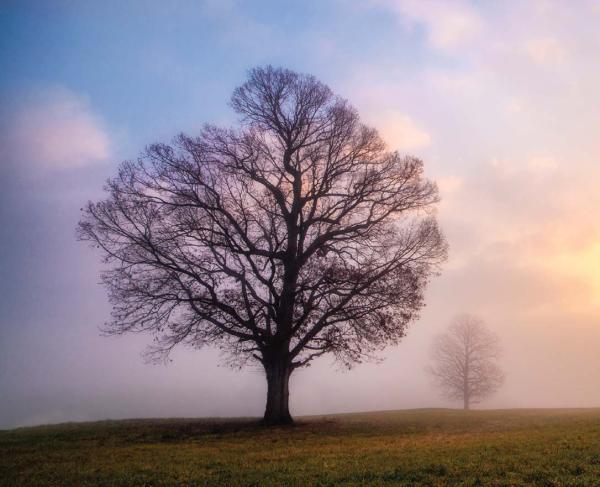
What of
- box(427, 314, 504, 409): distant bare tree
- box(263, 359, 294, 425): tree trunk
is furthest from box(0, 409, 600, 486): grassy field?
box(427, 314, 504, 409): distant bare tree

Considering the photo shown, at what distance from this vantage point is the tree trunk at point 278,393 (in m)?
24.3

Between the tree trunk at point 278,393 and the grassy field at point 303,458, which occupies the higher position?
the tree trunk at point 278,393

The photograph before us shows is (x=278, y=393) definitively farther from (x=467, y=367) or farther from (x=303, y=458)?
(x=467, y=367)

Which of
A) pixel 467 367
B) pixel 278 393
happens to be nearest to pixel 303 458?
pixel 278 393

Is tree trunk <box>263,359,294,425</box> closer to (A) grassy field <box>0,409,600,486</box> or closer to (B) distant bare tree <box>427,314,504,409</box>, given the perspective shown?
(A) grassy field <box>0,409,600,486</box>

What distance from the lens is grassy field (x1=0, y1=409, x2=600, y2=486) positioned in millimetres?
11336

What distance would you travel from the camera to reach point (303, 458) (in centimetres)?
1427

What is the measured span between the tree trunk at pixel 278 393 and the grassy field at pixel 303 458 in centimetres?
248

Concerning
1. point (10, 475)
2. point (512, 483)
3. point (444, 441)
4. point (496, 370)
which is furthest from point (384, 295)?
point (496, 370)

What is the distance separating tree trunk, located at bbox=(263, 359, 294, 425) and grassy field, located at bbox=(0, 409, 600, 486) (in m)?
2.48

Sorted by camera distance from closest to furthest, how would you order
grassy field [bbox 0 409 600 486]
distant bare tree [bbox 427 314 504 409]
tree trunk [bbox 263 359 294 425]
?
grassy field [bbox 0 409 600 486] < tree trunk [bbox 263 359 294 425] < distant bare tree [bbox 427 314 504 409]

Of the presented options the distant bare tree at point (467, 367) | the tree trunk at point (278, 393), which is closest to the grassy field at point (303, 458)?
the tree trunk at point (278, 393)

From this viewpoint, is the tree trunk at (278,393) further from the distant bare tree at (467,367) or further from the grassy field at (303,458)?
the distant bare tree at (467,367)

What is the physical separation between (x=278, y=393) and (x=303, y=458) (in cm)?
1058
